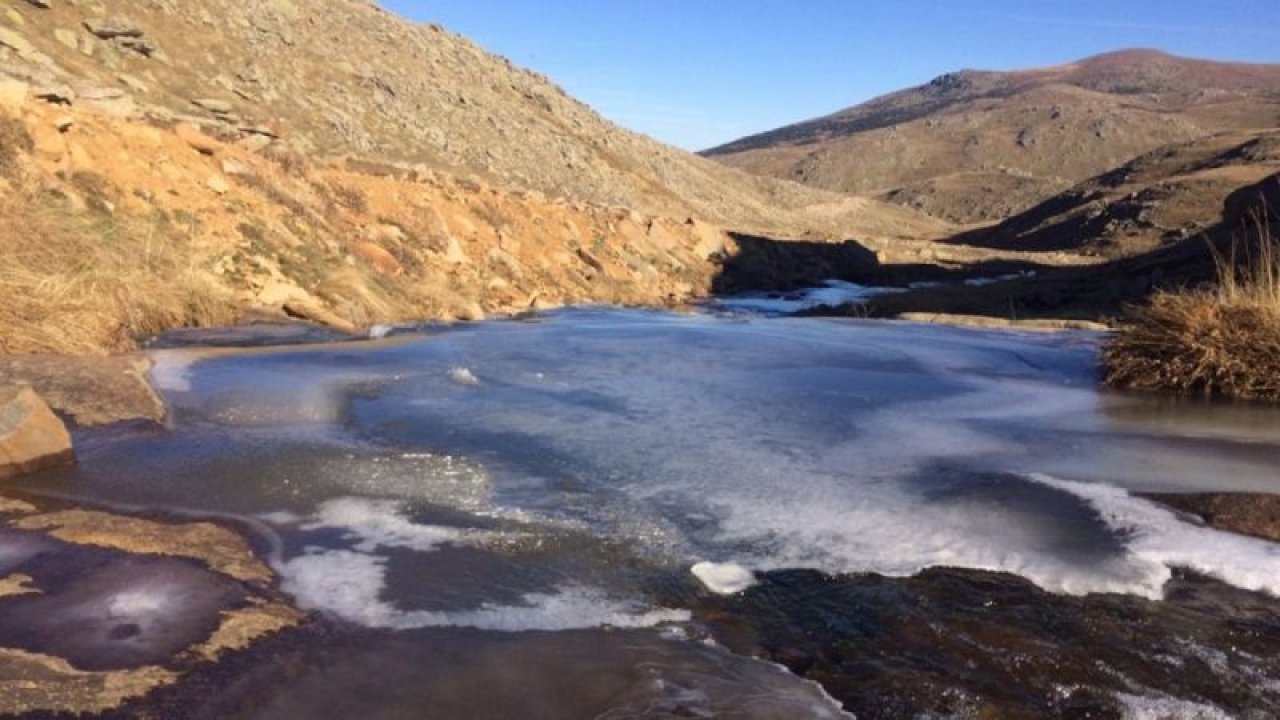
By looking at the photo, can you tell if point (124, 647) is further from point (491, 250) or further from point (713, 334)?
point (491, 250)

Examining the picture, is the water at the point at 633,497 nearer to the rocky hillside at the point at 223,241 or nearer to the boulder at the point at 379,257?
the rocky hillside at the point at 223,241

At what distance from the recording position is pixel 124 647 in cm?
289

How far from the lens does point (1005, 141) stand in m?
100

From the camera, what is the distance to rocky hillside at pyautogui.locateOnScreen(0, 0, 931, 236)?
18047 mm

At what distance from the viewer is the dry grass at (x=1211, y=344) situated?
318 inches

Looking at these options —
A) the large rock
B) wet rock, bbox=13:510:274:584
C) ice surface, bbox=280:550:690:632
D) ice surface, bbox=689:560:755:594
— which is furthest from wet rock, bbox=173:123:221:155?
ice surface, bbox=689:560:755:594

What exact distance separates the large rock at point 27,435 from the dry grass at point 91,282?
2.41 meters

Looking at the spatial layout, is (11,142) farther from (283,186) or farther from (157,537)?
(157,537)

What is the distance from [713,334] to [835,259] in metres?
18.3

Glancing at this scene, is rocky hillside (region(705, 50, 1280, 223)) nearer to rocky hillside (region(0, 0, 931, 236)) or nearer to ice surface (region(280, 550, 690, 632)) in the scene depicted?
rocky hillside (region(0, 0, 931, 236))

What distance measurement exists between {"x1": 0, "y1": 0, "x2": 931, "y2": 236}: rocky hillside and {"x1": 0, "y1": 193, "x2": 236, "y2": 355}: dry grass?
3175 mm

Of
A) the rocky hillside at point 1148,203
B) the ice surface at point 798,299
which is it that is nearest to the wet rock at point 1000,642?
the ice surface at point 798,299

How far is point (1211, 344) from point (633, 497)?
607 cm

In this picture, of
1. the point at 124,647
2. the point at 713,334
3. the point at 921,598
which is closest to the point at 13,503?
the point at 124,647
